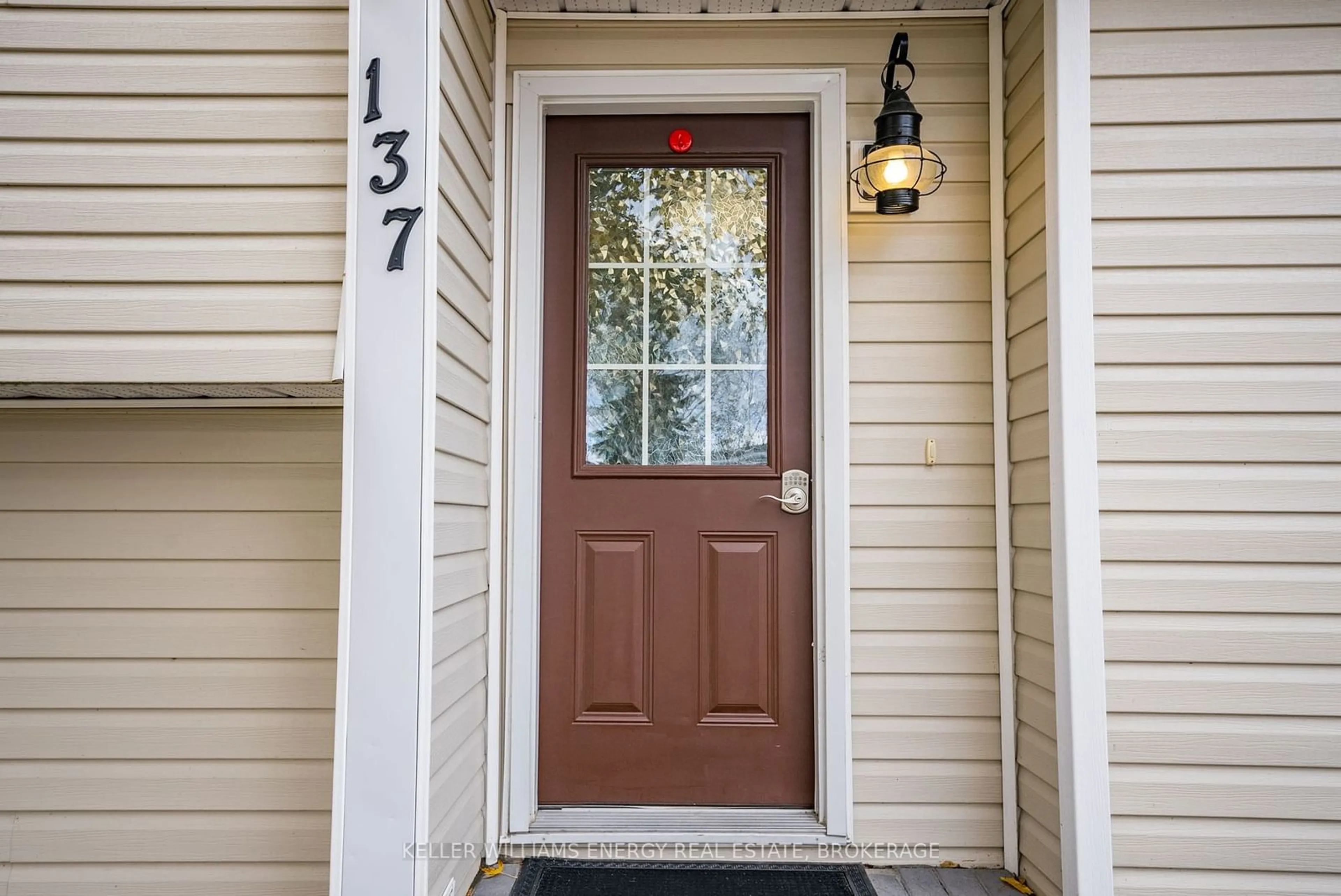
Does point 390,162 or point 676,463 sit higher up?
point 390,162

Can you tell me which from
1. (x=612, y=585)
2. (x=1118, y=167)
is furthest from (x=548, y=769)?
(x=1118, y=167)

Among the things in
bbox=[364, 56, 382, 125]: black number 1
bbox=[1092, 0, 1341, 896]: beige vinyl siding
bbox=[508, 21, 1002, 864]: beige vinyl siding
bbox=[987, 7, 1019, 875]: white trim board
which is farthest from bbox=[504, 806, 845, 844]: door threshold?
bbox=[364, 56, 382, 125]: black number 1

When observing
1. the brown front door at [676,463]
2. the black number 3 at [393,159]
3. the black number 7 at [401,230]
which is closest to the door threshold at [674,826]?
the brown front door at [676,463]

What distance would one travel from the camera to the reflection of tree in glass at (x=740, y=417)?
227 centimetres

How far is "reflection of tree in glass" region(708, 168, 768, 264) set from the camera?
7.54 feet

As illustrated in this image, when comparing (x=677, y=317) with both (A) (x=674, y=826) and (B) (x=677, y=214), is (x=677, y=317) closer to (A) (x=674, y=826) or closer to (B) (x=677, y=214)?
(B) (x=677, y=214)

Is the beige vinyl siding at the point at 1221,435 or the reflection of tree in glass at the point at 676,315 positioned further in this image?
the reflection of tree in glass at the point at 676,315

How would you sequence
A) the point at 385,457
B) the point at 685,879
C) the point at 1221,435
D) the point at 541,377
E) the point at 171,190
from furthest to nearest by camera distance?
the point at 541,377 → the point at 685,879 → the point at 1221,435 → the point at 171,190 → the point at 385,457

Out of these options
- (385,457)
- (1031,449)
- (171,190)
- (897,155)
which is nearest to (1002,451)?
(1031,449)

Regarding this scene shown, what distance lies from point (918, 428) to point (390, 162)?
4.94 ft

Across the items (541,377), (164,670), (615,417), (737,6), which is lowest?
(164,670)

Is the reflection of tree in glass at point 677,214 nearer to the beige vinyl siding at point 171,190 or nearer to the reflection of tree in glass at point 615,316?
the reflection of tree in glass at point 615,316

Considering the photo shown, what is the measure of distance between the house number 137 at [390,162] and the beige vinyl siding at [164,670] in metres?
0.58

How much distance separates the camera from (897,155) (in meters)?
2.02
